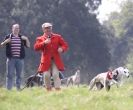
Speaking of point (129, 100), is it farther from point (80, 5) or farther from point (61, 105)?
point (80, 5)

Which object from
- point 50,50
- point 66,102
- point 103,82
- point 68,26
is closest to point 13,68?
point 50,50

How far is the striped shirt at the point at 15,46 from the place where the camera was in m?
15.6

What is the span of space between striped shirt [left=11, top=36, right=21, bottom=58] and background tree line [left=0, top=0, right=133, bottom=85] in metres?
34.9

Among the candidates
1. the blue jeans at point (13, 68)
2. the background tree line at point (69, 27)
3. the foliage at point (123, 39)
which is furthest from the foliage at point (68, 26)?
the blue jeans at point (13, 68)

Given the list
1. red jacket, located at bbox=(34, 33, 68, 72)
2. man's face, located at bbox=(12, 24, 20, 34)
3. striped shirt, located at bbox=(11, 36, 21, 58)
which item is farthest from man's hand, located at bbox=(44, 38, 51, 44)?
striped shirt, located at bbox=(11, 36, 21, 58)

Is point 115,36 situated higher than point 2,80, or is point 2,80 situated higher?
point 115,36

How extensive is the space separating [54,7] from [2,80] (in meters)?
10.6

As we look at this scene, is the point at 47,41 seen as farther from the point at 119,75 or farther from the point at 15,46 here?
the point at 119,75

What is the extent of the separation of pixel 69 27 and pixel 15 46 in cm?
4172

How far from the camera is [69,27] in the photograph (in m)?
57.2

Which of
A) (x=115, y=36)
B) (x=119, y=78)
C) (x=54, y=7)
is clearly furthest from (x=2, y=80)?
(x=115, y=36)

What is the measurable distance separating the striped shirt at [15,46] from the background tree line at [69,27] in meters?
34.9

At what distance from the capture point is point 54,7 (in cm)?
5703

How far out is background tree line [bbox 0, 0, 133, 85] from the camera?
53.8 meters
